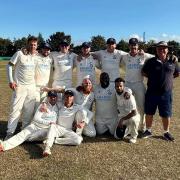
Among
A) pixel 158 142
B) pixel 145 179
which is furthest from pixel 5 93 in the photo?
pixel 145 179

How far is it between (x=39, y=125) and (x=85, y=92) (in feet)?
4.80

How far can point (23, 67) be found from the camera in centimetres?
823

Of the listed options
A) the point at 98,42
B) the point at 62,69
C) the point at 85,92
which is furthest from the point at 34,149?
the point at 98,42

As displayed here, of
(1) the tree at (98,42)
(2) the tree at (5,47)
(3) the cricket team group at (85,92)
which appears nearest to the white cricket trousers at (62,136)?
(3) the cricket team group at (85,92)

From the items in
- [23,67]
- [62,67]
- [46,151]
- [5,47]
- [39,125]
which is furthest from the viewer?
[5,47]

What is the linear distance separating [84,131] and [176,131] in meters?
2.58

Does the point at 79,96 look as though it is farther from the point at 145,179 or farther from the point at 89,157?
the point at 145,179

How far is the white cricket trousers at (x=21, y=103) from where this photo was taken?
828 centimetres

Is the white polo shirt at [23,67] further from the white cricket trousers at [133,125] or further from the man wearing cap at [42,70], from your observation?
the white cricket trousers at [133,125]

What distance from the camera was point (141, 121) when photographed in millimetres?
9234

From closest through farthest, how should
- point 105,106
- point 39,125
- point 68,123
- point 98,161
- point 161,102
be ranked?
point 98,161 → point 39,125 → point 68,123 → point 161,102 → point 105,106

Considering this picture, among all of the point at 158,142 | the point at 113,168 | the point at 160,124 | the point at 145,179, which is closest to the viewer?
the point at 145,179

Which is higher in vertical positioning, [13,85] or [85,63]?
[85,63]

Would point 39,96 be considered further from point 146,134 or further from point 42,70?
point 146,134
